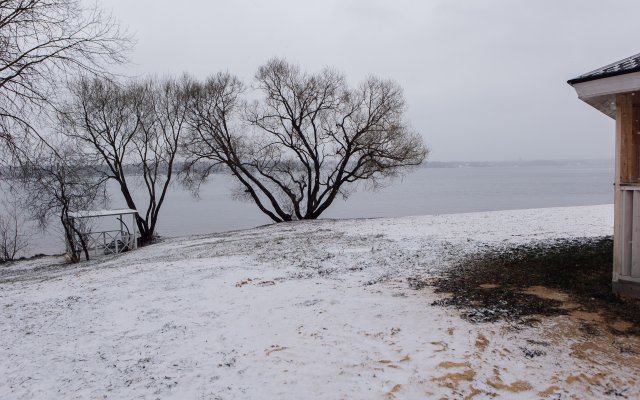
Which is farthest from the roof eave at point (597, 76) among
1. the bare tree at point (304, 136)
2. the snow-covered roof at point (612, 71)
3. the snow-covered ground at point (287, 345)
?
the bare tree at point (304, 136)

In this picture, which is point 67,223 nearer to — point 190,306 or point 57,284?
point 57,284

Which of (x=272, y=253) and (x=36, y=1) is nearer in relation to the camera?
(x=36, y=1)

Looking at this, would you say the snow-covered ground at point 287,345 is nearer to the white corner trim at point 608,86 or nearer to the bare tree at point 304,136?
the white corner trim at point 608,86

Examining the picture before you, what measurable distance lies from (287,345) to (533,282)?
437cm

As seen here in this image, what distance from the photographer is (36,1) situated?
8.11m

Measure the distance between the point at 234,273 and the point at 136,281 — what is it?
192cm

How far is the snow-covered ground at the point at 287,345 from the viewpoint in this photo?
4.02 m

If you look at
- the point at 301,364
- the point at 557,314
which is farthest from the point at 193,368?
the point at 557,314

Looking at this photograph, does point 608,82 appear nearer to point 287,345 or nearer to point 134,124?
point 287,345

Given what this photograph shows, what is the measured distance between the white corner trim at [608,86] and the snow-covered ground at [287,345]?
2971 millimetres

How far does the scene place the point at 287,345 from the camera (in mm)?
4965

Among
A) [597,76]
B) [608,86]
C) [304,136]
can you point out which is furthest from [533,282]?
[304,136]

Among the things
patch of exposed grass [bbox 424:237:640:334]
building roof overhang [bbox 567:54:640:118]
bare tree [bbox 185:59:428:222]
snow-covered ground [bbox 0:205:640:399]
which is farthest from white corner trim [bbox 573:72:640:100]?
bare tree [bbox 185:59:428:222]

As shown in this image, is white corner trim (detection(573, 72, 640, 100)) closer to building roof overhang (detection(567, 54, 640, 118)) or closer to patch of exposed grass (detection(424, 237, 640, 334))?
building roof overhang (detection(567, 54, 640, 118))
